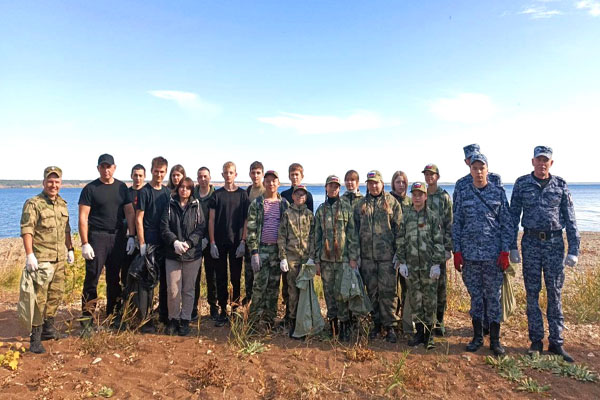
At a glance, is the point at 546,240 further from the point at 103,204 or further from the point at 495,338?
the point at 103,204

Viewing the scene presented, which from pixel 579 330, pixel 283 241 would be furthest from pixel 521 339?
pixel 283 241

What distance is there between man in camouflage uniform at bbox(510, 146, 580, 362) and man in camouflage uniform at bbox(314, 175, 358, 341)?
2188 millimetres

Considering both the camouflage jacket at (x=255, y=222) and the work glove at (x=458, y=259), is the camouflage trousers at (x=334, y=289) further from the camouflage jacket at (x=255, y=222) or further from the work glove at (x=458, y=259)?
the work glove at (x=458, y=259)

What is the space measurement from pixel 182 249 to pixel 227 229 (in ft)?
2.74

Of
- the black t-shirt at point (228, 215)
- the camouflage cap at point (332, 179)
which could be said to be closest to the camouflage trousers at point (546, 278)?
the camouflage cap at point (332, 179)

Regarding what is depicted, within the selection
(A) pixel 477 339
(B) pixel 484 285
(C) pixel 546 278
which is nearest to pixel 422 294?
(B) pixel 484 285

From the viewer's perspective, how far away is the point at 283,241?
5.26m

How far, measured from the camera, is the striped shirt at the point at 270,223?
17.7ft

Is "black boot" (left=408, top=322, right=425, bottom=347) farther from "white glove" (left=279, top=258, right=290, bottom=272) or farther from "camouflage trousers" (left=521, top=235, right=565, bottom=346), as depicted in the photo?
"white glove" (left=279, top=258, right=290, bottom=272)

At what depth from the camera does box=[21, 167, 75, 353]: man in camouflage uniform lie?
4547 millimetres

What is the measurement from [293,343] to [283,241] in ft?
4.79

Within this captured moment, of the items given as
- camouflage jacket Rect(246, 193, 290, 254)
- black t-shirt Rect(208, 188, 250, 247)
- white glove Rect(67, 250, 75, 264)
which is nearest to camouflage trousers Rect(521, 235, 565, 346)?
camouflage jacket Rect(246, 193, 290, 254)

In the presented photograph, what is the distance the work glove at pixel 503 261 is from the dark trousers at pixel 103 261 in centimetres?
537

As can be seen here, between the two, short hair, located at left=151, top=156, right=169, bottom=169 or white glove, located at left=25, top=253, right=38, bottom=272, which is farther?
short hair, located at left=151, top=156, right=169, bottom=169
